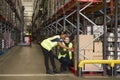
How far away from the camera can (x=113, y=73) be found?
13391 millimetres

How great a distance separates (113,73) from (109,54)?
0.75 metres

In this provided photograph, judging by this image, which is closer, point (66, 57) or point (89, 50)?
point (89, 50)

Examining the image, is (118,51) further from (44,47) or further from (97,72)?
(44,47)

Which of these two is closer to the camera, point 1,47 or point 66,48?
point 66,48

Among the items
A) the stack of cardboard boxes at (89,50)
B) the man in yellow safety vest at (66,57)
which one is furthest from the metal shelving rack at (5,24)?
the stack of cardboard boxes at (89,50)

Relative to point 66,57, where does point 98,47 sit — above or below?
above

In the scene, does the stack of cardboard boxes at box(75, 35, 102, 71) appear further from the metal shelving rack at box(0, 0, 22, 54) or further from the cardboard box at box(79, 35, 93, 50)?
the metal shelving rack at box(0, 0, 22, 54)

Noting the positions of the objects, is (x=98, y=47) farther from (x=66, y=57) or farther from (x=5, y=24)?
(x=5, y=24)

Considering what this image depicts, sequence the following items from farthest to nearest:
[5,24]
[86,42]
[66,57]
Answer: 1. [5,24]
2. [66,57]
3. [86,42]

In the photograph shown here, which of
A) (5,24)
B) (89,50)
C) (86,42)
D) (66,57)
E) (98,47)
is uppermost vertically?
(5,24)

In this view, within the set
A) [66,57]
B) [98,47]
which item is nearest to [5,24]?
[66,57]

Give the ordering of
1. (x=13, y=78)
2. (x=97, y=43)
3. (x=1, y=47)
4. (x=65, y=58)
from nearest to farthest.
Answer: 1. (x=13, y=78)
2. (x=97, y=43)
3. (x=65, y=58)
4. (x=1, y=47)

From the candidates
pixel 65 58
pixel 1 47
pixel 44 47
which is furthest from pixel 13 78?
pixel 1 47

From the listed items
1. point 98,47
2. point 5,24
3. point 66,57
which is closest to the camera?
point 98,47
